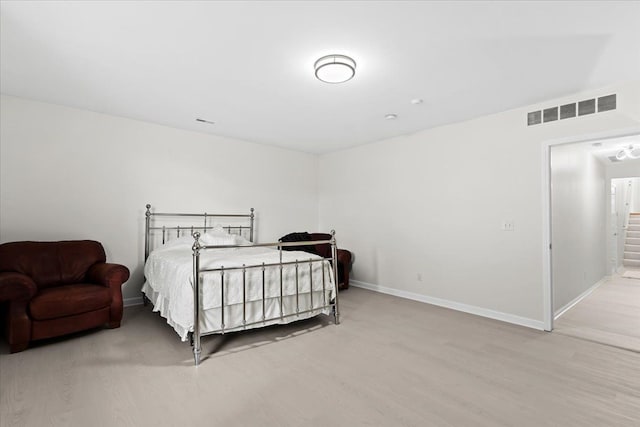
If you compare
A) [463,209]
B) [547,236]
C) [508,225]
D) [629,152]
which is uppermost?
[629,152]

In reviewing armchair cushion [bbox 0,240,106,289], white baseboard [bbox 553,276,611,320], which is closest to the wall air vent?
white baseboard [bbox 553,276,611,320]

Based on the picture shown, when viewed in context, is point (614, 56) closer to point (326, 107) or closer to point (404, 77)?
point (404, 77)

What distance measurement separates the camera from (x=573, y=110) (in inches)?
137

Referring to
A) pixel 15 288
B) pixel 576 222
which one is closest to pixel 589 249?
pixel 576 222

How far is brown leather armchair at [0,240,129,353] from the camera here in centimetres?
294

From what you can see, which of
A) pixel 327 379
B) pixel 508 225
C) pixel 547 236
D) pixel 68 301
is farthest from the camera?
pixel 508 225

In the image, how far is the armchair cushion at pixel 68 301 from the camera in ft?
9.95

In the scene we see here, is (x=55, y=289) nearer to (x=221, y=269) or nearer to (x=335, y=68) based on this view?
(x=221, y=269)

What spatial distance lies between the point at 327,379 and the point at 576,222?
4.83 meters

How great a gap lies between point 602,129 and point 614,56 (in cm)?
89

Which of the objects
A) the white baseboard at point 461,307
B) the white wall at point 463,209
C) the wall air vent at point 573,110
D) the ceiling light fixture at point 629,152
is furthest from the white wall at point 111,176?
the ceiling light fixture at point 629,152

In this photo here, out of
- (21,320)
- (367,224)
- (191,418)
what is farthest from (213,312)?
(367,224)

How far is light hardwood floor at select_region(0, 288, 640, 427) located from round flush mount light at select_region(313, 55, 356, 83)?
2580mm

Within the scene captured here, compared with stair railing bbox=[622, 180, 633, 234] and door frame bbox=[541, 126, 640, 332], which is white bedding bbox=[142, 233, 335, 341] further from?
stair railing bbox=[622, 180, 633, 234]
